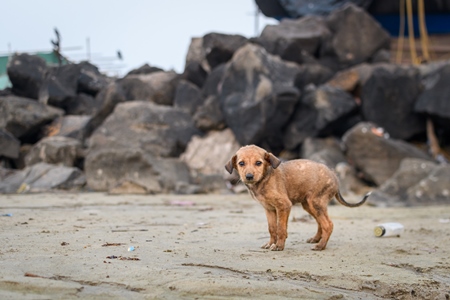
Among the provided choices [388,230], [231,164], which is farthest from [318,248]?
[388,230]

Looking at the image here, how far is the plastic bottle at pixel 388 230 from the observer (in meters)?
7.48

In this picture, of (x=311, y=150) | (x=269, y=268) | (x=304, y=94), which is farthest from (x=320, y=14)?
(x=269, y=268)

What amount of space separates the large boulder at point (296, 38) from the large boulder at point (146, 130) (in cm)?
379

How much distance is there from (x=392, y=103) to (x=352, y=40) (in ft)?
12.9

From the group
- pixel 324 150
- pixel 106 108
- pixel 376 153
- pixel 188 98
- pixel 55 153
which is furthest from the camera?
pixel 188 98

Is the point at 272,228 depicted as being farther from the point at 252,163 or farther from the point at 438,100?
the point at 438,100

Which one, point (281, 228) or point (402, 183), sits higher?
point (281, 228)

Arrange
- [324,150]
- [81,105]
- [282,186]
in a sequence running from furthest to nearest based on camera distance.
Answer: [81,105], [324,150], [282,186]

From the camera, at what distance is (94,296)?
3840mm

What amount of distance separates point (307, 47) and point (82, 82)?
7.82 metres

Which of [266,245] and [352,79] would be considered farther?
[352,79]

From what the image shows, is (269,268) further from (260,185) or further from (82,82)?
(82,82)

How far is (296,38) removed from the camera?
19.4 metres

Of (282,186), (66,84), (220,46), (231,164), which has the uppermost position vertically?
(231,164)
